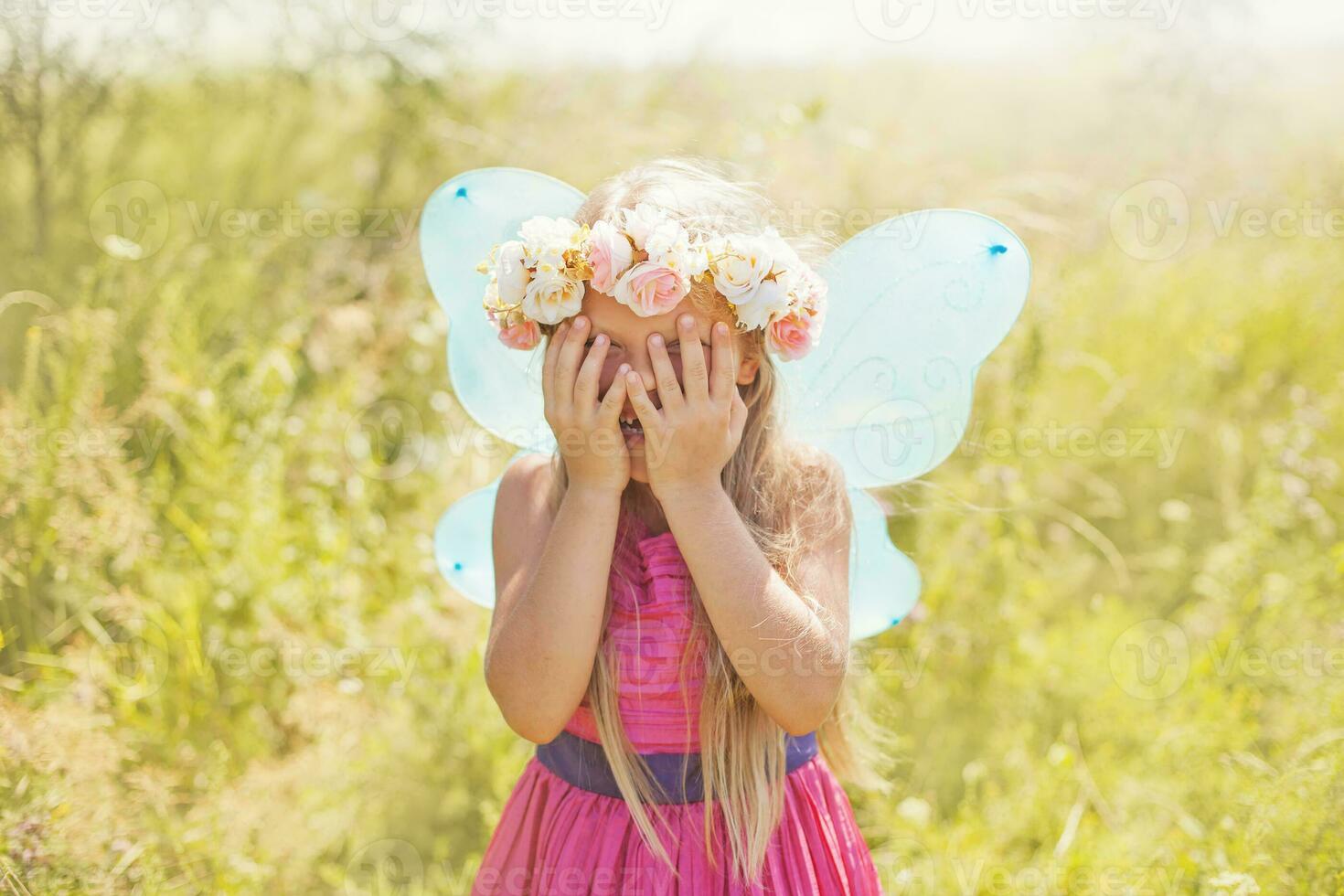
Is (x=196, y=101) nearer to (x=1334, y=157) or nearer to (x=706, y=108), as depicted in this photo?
(x=706, y=108)

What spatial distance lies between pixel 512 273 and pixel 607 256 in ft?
0.62

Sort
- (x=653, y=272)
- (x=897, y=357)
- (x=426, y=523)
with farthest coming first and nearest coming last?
(x=426, y=523), (x=897, y=357), (x=653, y=272)

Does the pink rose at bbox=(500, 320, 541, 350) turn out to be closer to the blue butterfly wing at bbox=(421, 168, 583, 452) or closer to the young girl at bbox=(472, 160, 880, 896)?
the young girl at bbox=(472, 160, 880, 896)

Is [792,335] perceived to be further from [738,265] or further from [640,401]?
[640,401]

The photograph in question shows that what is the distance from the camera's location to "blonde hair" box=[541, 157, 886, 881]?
1.64 metres

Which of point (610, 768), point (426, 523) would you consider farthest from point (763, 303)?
point (426, 523)

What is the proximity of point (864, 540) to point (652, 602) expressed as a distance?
0.53m

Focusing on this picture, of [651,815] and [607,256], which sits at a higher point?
[607,256]

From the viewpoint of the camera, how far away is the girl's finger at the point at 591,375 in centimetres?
152

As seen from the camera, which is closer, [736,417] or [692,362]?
[692,362]

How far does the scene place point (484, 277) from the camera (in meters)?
2.00

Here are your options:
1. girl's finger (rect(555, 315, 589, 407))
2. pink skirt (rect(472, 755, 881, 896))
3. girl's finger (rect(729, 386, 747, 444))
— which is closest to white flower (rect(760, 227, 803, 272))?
girl's finger (rect(729, 386, 747, 444))

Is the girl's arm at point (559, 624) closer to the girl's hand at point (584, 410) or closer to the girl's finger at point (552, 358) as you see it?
the girl's hand at point (584, 410)

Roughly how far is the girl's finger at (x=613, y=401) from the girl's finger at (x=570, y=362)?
6 cm
